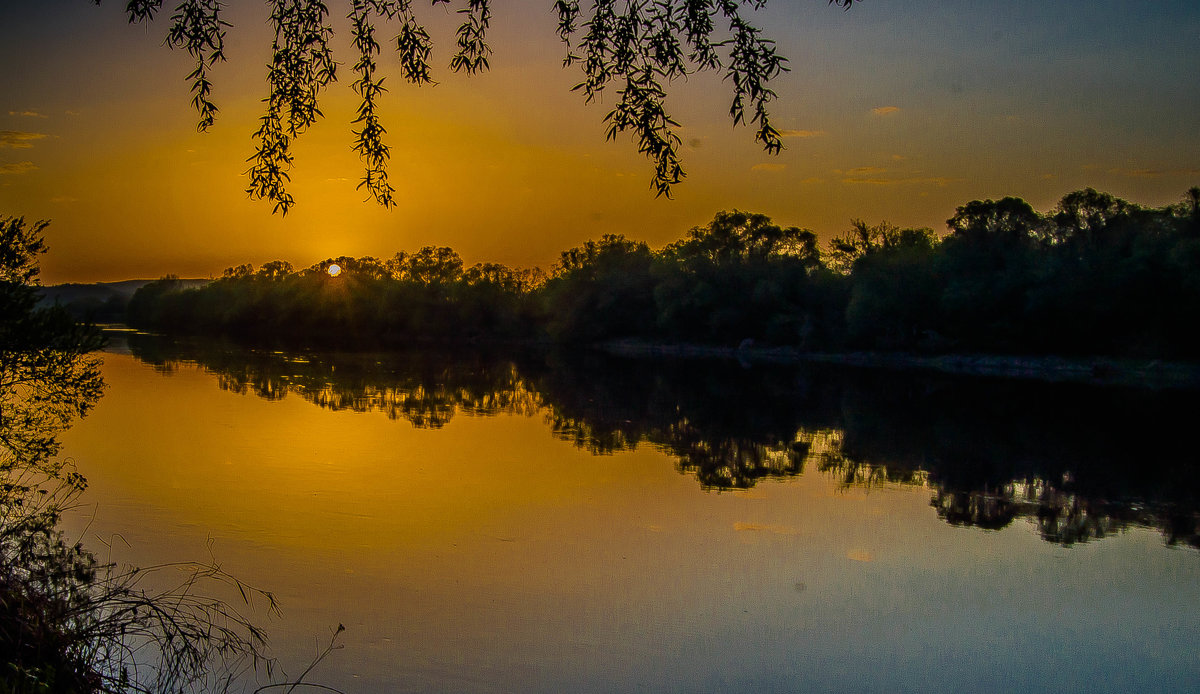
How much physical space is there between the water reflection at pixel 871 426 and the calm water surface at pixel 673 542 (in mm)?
148

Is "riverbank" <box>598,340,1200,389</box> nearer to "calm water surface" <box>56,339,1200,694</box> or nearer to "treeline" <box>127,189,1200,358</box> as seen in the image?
"treeline" <box>127,189,1200,358</box>

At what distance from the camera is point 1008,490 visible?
49.7ft

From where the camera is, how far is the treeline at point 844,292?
48031mm

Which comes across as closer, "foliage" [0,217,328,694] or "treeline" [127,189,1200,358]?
"foliage" [0,217,328,694]

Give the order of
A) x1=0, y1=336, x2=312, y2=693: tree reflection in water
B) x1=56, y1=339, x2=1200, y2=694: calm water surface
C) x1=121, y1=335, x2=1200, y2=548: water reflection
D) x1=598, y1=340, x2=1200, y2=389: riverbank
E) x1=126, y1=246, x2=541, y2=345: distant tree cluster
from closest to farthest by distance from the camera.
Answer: x1=0, y1=336, x2=312, y2=693: tree reflection in water → x1=56, y1=339, x2=1200, y2=694: calm water surface → x1=121, y1=335, x2=1200, y2=548: water reflection → x1=598, y1=340, x2=1200, y2=389: riverbank → x1=126, y1=246, x2=541, y2=345: distant tree cluster

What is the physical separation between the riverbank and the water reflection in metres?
7.36

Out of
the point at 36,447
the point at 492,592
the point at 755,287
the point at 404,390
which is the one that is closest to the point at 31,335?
the point at 36,447

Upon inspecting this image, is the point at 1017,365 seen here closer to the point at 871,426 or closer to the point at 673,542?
the point at 871,426

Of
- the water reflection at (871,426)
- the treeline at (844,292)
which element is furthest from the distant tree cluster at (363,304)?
the water reflection at (871,426)

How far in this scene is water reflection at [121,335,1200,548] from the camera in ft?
47.6

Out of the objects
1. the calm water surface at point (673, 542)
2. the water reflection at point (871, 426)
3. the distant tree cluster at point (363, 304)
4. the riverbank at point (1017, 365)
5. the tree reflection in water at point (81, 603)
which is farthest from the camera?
the distant tree cluster at point (363, 304)

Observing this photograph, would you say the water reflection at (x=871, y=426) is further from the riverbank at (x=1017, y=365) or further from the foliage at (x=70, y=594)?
the foliage at (x=70, y=594)

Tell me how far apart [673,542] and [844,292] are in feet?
190

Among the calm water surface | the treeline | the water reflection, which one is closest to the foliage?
the calm water surface
